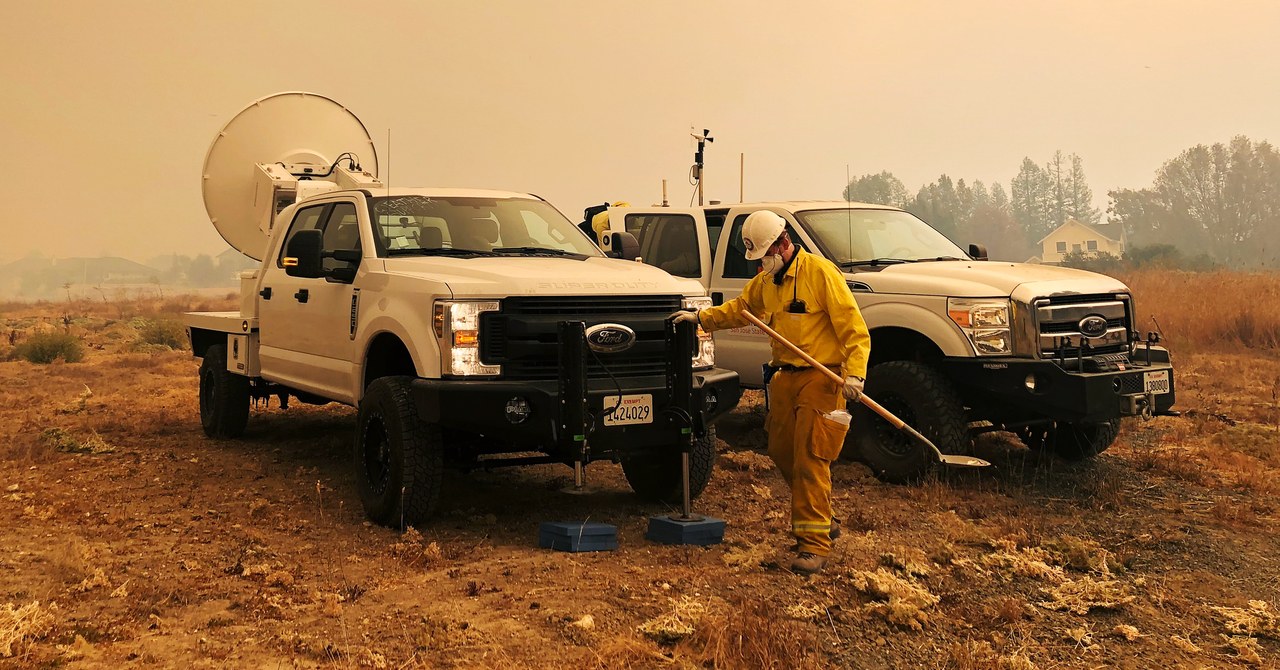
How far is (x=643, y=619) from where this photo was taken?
573 centimetres

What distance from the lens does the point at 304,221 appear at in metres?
9.80

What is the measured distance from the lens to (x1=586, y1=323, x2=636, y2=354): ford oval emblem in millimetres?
7168

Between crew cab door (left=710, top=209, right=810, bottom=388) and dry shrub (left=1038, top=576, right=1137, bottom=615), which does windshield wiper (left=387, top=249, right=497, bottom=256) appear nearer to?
crew cab door (left=710, top=209, right=810, bottom=388)

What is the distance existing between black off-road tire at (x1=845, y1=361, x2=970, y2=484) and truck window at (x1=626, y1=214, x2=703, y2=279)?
247 cm

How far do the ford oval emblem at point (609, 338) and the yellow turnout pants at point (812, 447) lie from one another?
36.8 inches

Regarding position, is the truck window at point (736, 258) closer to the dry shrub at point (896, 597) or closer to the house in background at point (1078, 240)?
the dry shrub at point (896, 597)

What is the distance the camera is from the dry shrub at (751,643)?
5.15 metres

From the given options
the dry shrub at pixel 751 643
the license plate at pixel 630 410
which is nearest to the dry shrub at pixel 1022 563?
the dry shrub at pixel 751 643

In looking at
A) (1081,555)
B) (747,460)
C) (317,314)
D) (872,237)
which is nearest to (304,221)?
(317,314)

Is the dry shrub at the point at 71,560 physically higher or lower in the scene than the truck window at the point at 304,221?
lower

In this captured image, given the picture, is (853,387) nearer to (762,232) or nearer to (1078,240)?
(762,232)

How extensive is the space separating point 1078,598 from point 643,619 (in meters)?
2.26

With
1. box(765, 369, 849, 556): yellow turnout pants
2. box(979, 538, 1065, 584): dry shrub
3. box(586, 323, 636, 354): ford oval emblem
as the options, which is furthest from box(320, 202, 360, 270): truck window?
box(979, 538, 1065, 584): dry shrub

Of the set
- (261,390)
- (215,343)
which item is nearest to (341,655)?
(261,390)
